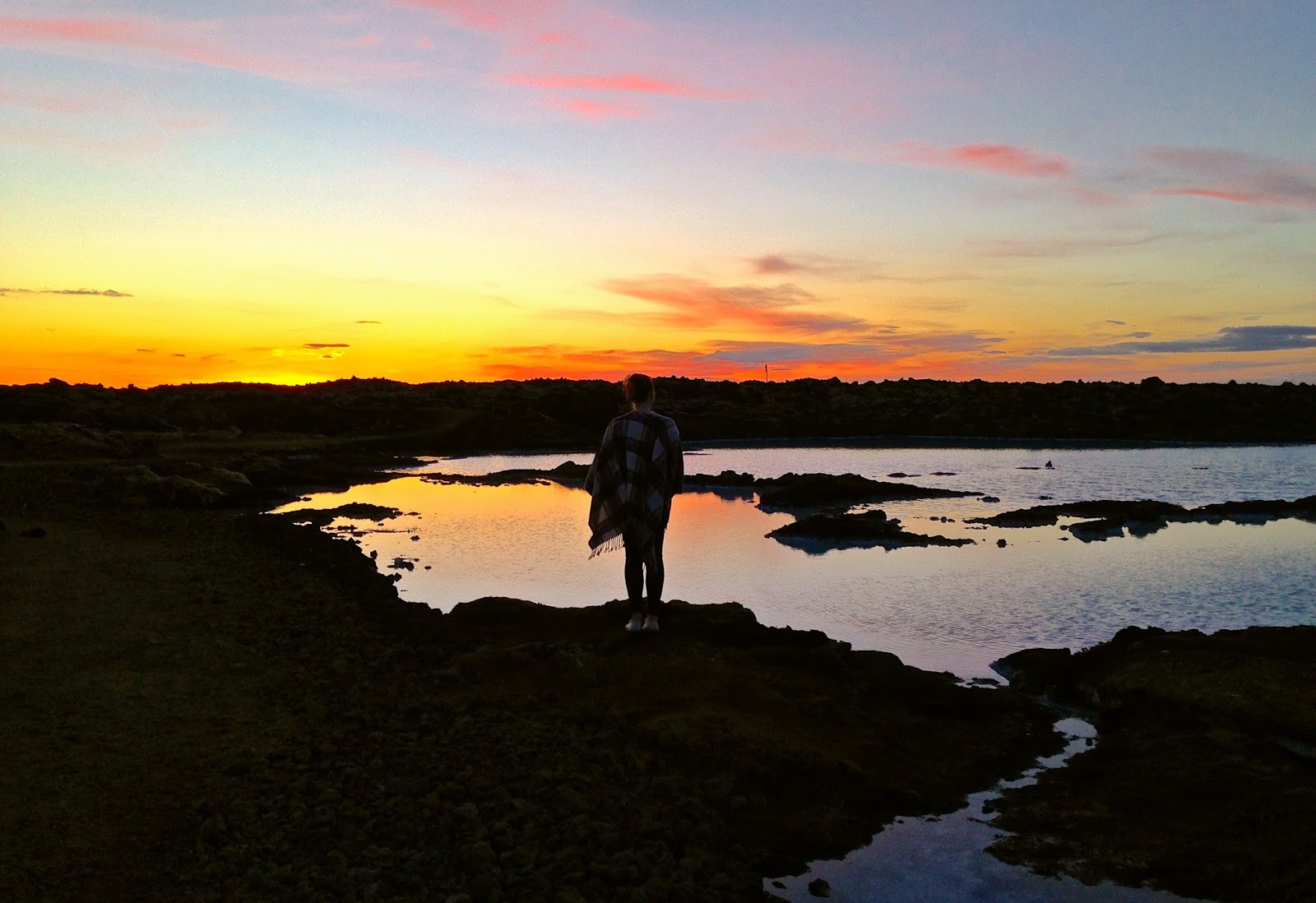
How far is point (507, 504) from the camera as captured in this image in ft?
92.5

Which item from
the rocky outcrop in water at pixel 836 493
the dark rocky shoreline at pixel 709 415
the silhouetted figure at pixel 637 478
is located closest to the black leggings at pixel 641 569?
the silhouetted figure at pixel 637 478

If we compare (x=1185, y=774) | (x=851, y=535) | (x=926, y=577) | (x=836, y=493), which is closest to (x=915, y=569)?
(x=926, y=577)

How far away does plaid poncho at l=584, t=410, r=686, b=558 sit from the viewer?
9.40 meters

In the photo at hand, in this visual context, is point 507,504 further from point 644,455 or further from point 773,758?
point 773,758

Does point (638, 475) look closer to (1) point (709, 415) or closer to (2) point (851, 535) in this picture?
(2) point (851, 535)

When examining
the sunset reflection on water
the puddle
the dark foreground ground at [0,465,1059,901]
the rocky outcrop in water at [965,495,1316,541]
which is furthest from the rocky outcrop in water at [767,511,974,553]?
the puddle

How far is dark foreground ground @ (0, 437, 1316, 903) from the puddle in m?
0.14

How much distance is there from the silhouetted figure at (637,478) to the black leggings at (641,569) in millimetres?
11

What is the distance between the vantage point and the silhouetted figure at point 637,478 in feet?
30.8

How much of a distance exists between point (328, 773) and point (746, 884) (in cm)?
279

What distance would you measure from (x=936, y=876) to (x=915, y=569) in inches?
467

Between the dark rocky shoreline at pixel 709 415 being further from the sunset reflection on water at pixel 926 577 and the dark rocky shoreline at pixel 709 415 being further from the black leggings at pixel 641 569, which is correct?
the black leggings at pixel 641 569

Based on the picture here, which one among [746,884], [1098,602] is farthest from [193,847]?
[1098,602]

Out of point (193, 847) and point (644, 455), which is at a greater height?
point (644, 455)
